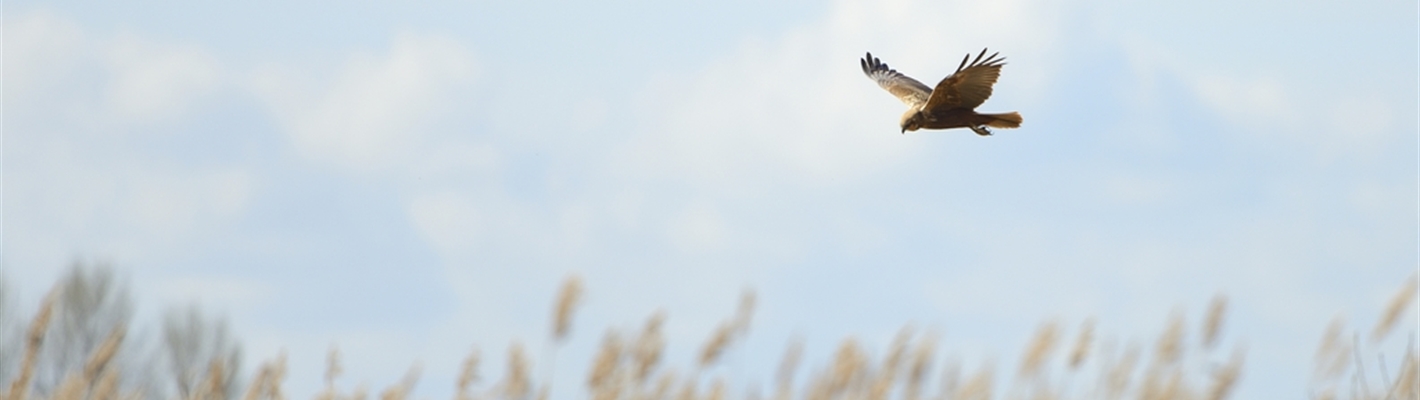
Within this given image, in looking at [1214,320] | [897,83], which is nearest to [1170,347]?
[1214,320]

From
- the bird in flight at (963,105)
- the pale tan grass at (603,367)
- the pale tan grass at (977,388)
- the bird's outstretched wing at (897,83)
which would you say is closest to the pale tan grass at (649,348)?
the pale tan grass at (603,367)

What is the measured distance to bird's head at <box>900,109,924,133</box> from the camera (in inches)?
356

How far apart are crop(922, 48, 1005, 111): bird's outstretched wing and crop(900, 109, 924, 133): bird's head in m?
0.20

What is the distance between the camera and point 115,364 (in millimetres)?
4793

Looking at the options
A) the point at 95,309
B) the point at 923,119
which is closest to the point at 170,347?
the point at 95,309

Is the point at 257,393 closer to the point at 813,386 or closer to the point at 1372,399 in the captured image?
the point at 813,386

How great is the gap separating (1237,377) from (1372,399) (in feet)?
1.54

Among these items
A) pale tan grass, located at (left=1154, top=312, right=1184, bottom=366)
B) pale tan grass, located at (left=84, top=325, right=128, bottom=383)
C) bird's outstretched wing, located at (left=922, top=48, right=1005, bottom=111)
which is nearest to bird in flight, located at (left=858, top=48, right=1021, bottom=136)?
bird's outstretched wing, located at (left=922, top=48, right=1005, bottom=111)

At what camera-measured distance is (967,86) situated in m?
8.51

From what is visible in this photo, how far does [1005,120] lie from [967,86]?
0.57 m

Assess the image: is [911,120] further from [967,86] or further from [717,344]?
[717,344]

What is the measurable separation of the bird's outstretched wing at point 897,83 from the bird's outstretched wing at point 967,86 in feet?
3.57

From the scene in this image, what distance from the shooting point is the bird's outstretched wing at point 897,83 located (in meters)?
10.5

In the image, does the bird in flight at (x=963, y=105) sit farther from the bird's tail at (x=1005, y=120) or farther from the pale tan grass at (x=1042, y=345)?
the pale tan grass at (x=1042, y=345)
